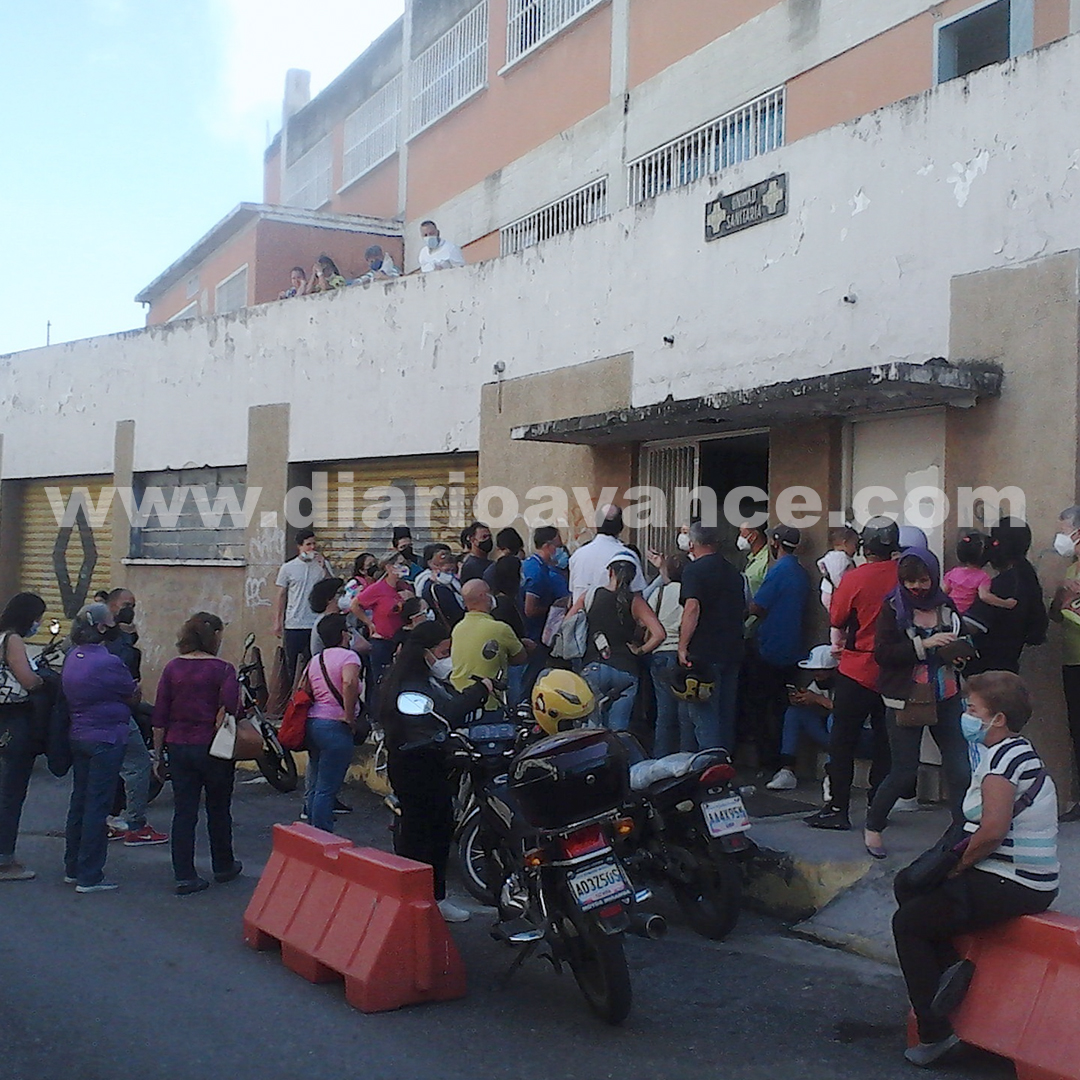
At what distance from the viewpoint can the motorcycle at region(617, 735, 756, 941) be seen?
6148 mm

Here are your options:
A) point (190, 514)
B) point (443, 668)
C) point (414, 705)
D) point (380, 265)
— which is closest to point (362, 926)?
point (414, 705)

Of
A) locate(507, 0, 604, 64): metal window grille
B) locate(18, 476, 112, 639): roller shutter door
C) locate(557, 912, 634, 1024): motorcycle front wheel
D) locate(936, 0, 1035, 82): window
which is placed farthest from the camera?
locate(18, 476, 112, 639): roller shutter door

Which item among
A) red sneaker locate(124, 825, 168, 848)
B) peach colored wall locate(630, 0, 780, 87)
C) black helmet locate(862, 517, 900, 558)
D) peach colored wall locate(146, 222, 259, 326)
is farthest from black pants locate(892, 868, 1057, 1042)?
peach colored wall locate(146, 222, 259, 326)

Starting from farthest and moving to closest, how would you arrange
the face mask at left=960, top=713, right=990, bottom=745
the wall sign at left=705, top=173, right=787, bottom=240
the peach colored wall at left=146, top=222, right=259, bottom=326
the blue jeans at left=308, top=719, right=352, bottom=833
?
the peach colored wall at left=146, top=222, right=259, bottom=326 < the wall sign at left=705, top=173, right=787, bottom=240 < the blue jeans at left=308, top=719, right=352, bottom=833 < the face mask at left=960, top=713, right=990, bottom=745

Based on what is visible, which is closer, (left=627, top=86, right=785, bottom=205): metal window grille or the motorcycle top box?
the motorcycle top box

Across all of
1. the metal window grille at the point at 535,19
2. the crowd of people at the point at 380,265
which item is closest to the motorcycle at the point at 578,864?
the crowd of people at the point at 380,265

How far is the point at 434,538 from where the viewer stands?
43.1ft

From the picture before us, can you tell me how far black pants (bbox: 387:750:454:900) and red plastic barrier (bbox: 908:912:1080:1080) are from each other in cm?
277

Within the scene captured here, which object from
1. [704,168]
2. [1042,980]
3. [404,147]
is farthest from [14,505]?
[1042,980]

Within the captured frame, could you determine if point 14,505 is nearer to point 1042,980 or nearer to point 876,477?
point 876,477

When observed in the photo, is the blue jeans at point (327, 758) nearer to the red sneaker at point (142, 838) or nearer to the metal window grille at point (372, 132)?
the red sneaker at point (142, 838)

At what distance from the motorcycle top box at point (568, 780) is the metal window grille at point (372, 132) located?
58.8ft

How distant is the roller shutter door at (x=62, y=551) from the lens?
17.3 meters

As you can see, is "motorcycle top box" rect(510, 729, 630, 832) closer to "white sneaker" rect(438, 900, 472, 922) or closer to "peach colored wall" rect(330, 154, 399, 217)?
"white sneaker" rect(438, 900, 472, 922)
